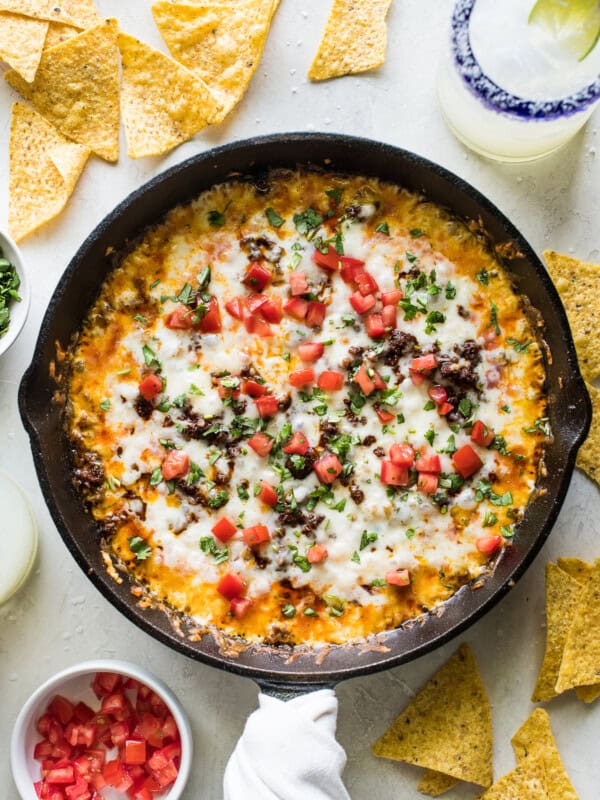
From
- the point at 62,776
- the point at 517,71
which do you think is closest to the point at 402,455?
the point at 517,71

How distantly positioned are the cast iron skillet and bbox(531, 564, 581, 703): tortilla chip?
304 millimetres

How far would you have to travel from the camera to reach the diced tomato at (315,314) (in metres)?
3.59

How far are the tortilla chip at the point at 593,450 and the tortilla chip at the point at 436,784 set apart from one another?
1352mm

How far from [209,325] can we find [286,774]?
1.67 m

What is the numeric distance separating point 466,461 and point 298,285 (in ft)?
3.05

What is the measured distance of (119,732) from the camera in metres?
3.75

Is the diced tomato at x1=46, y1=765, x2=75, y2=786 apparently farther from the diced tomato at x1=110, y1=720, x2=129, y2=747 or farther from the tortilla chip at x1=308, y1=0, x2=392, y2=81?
the tortilla chip at x1=308, y1=0, x2=392, y2=81

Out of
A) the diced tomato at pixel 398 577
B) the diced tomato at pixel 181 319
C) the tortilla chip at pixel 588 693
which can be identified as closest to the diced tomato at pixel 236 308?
the diced tomato at pixel 181 319

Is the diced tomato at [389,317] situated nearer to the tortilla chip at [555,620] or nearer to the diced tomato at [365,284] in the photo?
the diced tomato at [365,284]

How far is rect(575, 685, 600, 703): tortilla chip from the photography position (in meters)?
3.77

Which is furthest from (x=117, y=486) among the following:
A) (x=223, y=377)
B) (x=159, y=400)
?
(x=223, y=377)

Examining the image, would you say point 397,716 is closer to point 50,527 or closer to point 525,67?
point 50,527

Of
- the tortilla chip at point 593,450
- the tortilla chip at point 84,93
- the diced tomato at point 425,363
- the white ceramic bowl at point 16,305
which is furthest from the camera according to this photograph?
the tortilla chip at point 84,93

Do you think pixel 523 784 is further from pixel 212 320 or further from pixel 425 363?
pixel 212 320
